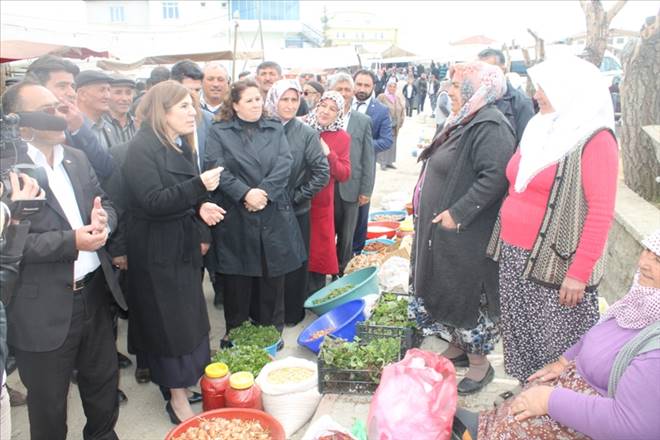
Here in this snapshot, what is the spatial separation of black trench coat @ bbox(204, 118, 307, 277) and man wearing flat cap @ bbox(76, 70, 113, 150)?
0.84m

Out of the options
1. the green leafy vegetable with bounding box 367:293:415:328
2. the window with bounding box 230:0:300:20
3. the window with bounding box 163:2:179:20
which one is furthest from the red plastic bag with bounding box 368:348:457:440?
the window with bounding box 230:0:300:20

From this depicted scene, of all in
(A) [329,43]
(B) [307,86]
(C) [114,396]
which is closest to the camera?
(C) [114,396]

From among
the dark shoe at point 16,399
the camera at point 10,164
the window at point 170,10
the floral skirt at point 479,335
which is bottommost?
the dark shoe at point 16,399

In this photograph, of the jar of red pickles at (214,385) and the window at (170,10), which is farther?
the window at (170,10)

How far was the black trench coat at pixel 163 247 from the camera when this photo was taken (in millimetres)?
2717

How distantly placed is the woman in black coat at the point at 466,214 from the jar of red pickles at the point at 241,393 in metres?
1.10

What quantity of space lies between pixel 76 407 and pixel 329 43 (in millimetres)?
49987

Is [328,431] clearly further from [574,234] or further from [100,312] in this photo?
[574,234]

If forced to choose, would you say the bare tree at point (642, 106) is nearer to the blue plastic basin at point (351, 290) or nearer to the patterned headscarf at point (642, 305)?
the blue plastic basin at point (351, 290)

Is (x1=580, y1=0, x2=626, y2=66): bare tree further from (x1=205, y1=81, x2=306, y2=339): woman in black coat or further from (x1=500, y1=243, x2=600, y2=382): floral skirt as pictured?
(x1=500, y1=243, x2=600, y2=382): floral skirt

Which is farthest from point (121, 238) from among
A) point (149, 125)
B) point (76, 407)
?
point (76, 407)

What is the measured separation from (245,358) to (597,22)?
8.11 m

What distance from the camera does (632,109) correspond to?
5523 mm

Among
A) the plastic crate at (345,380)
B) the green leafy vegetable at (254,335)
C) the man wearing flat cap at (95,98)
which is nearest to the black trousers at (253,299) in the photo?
the green leafy vegetable at (254,335)
